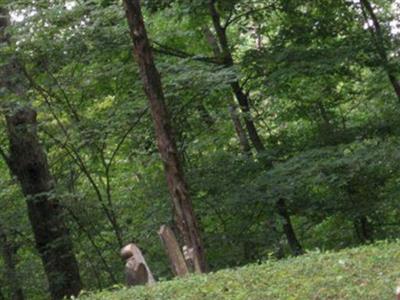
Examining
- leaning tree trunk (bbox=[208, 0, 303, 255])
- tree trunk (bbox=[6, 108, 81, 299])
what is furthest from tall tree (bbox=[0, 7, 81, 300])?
leaning tree trunk (bbox=[208, 0, 303, 255])

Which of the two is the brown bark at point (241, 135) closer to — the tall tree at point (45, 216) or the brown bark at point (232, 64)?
the brown bark at point (232, 64)

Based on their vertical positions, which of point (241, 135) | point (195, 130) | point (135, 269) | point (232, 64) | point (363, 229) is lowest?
point (363, 229)

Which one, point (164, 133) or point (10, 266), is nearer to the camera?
point (164, 133)

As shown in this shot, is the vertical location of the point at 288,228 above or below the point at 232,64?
below

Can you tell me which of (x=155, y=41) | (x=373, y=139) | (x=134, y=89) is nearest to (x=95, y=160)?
(x=134, y=89)

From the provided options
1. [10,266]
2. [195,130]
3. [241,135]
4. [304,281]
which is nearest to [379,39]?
[195,130]

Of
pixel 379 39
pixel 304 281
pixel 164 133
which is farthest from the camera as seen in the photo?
pixel 379 39

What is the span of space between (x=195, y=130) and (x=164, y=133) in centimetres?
346

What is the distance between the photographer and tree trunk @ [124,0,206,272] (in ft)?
27.2

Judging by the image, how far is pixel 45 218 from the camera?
491 inches

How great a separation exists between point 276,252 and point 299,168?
2419 mm

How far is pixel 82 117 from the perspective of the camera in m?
11.0

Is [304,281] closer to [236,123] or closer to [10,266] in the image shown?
[236,123]

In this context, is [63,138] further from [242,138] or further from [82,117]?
[242,138]
